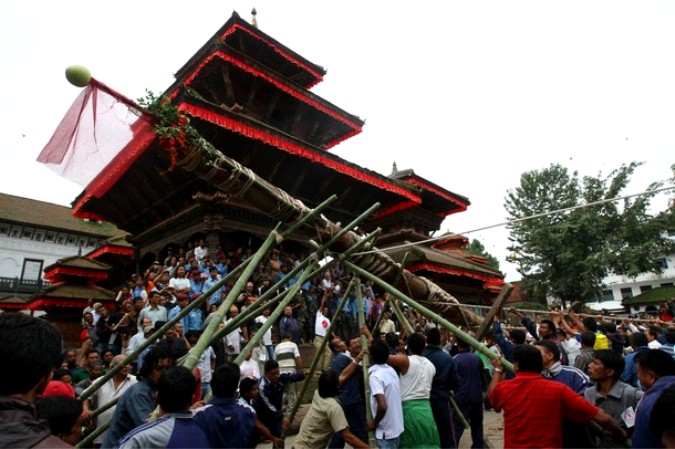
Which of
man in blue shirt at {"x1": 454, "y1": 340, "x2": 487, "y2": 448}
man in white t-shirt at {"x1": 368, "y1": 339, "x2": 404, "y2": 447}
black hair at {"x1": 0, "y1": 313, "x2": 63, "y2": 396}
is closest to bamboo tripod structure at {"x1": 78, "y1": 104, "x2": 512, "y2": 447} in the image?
man in white t-shirt at {"x1": 368, "y1": 339, "x2": 404, "y2": 447}

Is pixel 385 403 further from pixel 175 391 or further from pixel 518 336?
pixel 518 336

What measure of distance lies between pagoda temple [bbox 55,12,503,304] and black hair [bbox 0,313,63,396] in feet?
24.3

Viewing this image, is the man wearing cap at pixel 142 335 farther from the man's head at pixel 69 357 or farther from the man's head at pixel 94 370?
the man's head at pixel 69 357

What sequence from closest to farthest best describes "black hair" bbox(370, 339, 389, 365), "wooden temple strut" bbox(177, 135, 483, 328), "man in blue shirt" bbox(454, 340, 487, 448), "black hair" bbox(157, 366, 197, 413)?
"black hair" bbox(157, 366, 197, 413) → "wooden temple strut" bbox(177, 135, 483, 328) → "black hair" bbox(370, 339, 389, 365) → "man in blue shirt" bbox(454, 340, 487, 448)

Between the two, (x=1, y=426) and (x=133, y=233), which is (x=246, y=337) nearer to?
(x=1, y=426)

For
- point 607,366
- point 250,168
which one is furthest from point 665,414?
point 250,168

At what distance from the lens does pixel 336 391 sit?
4.30m

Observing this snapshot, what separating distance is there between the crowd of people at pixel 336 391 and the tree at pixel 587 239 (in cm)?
2263

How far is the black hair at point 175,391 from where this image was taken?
7.77 ft

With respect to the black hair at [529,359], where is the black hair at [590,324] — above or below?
above

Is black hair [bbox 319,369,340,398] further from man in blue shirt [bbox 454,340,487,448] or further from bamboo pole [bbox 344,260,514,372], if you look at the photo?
man in blue shirt [bbox 454,340,487,448]

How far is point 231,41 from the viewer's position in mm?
13719

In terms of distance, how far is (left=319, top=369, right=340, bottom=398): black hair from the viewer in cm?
420

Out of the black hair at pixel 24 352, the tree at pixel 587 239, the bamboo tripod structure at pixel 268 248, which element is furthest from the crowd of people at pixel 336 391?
the tree at pixel 587 239
